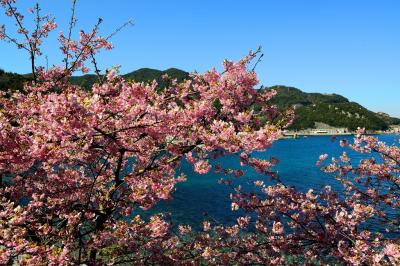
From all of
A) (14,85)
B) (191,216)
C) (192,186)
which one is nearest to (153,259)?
(191,216)

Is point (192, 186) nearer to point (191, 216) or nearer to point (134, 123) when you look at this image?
point (191, 216)

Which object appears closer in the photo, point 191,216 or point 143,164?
point 143,164

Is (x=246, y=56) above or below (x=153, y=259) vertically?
above

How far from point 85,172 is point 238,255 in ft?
19.9

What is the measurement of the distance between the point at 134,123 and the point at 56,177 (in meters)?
5.41

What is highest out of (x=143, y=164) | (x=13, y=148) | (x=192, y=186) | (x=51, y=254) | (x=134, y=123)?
(x=134, y=123)

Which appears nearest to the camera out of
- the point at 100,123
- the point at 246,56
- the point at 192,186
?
the point at 100,123

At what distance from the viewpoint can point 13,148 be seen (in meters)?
6.93

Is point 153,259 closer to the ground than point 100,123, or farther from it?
closer to the ground

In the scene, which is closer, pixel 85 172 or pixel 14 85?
pixel 85 172

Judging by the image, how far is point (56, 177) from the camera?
11.0 metres

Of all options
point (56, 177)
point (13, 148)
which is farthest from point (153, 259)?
point (13, 148)

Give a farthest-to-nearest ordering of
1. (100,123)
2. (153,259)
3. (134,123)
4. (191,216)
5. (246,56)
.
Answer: (191,216) → (153,259) → (246,56) → (134,123) → (100,123)

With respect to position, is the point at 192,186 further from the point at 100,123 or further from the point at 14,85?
the point at 14,85
